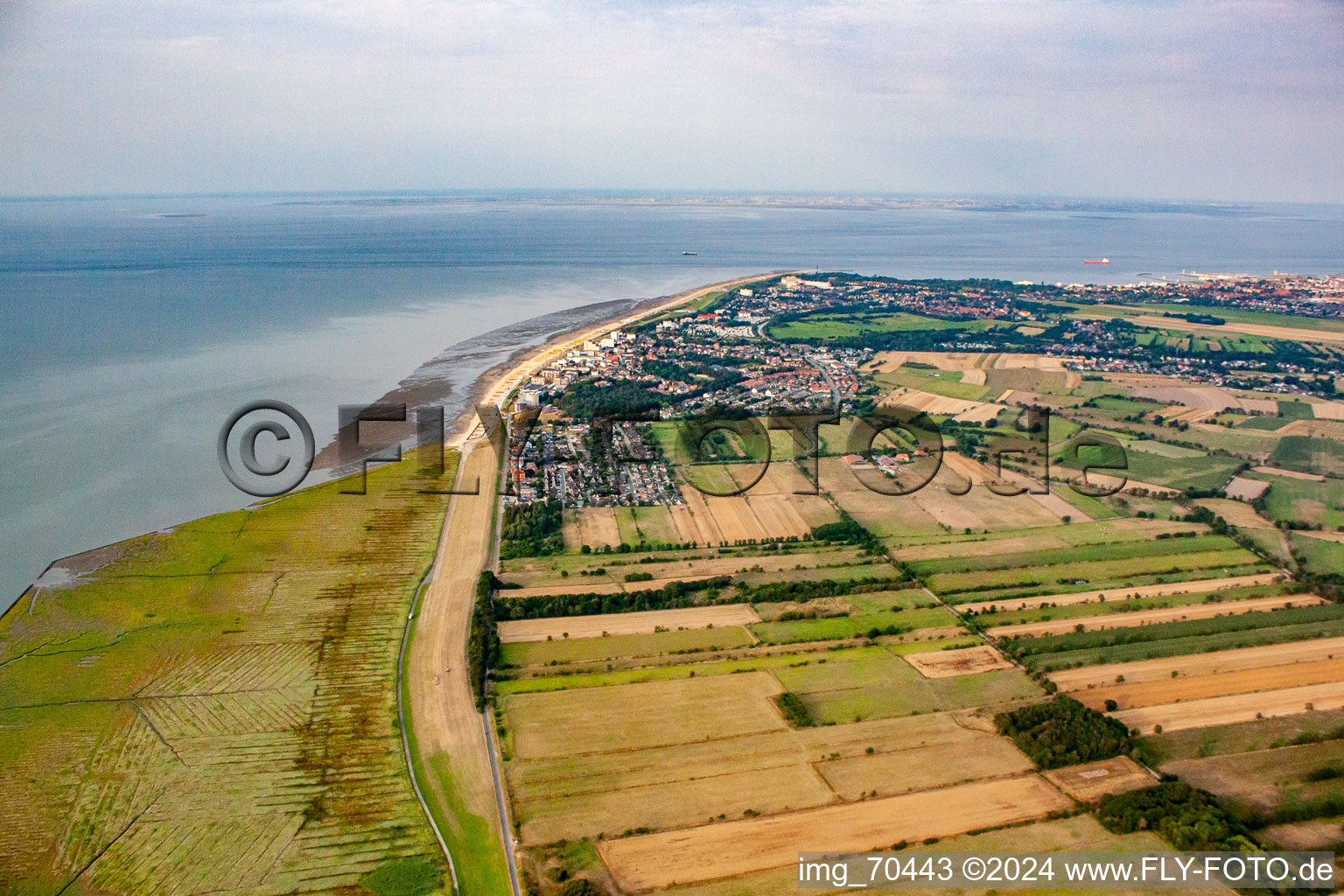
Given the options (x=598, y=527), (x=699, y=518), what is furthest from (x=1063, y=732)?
(x=598, y=527)

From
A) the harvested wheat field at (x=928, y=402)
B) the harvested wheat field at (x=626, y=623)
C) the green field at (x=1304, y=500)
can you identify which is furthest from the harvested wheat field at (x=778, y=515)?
the green field at (x=1304, y=500)

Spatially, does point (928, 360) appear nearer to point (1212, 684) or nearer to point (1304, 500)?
point (1304, 500)

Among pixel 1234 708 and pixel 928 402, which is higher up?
pixel 928 402

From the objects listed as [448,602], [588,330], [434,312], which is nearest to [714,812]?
[448,602]

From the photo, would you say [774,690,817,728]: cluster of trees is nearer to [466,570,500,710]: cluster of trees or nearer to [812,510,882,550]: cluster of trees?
[466,570,500,710]: cluster of trees

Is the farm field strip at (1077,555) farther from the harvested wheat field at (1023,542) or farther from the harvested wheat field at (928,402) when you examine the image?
the harvested wheat field at (928,402)

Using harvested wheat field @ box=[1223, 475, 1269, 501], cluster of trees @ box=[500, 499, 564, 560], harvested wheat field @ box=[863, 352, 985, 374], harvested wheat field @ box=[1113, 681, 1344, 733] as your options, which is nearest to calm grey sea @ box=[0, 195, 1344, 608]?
cluster of trees @ box=[500, 499, 564, 560]
